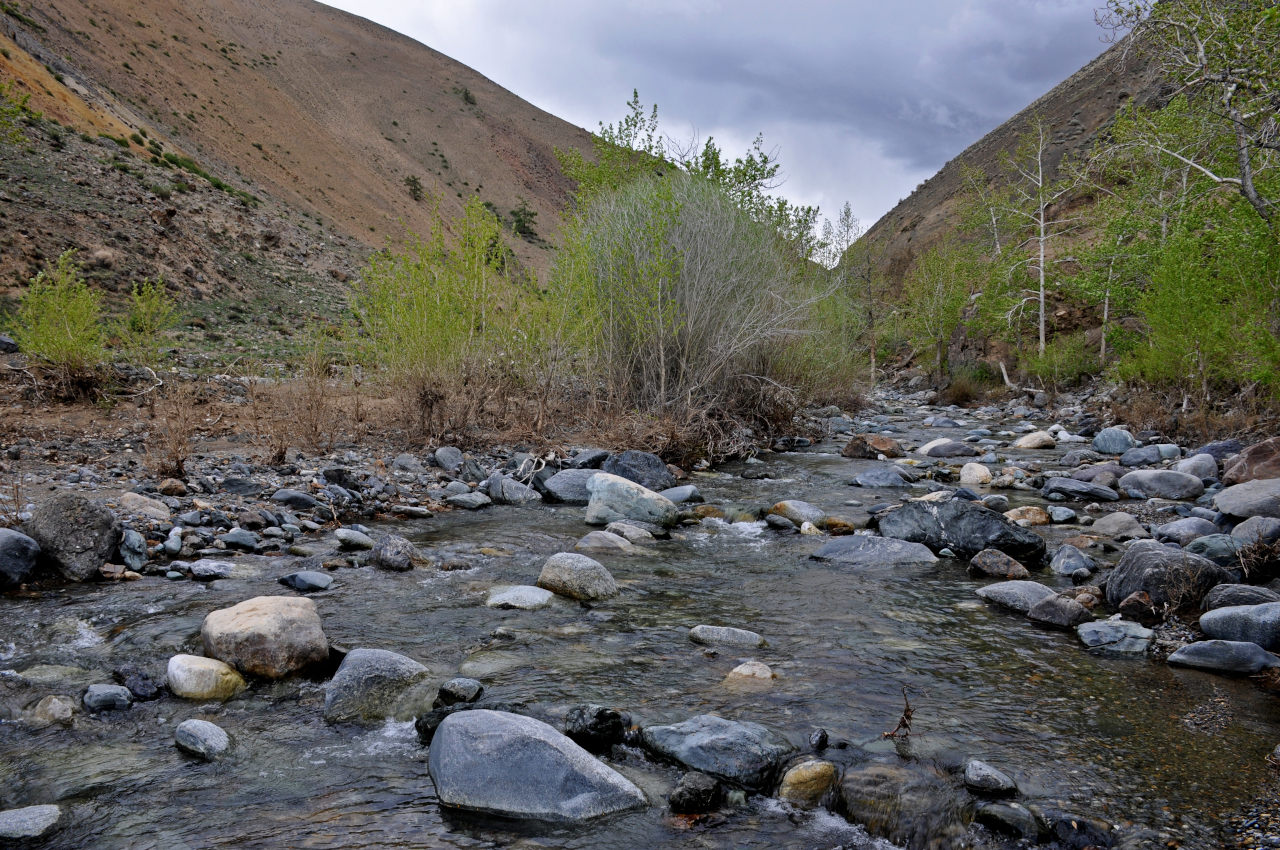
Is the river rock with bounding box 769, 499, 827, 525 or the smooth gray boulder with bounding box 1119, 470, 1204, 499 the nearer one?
the river rock with bounding box 769, 499, 827, 525

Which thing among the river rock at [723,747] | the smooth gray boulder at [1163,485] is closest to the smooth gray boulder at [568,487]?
the river rock at [723,747]

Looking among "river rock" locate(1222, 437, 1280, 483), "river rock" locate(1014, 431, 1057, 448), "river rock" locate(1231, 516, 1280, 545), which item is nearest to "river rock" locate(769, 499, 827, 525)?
"river rock" locate(1231, 516, 1280, 545)

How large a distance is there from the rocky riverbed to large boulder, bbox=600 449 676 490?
1808 millimetres

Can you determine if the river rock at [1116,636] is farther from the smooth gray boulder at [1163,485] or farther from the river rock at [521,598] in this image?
the smooth gray boulder at [1163,485]

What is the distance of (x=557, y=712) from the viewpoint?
3709 mm

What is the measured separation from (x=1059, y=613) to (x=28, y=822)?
5672 mm

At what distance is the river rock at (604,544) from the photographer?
22.9 ft

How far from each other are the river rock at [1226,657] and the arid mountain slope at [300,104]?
17.4m

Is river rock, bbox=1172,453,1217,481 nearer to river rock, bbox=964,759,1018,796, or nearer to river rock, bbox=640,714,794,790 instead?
river rock, bbox=964,759,1018,796

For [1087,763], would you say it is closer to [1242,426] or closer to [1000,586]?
[1000,586]

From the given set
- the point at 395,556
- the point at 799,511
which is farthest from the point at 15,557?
the point at 799,511

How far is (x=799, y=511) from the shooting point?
8312 millimetres

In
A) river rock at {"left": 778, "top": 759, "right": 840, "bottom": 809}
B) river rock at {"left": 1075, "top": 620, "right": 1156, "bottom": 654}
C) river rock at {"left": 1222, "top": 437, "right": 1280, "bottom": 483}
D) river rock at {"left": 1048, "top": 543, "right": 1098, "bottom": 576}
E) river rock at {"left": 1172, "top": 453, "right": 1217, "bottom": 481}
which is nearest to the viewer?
river rock at {"left": 778, "top": 759, "right": 840, "bottom": 809}

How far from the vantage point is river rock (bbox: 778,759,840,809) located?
313 cm
